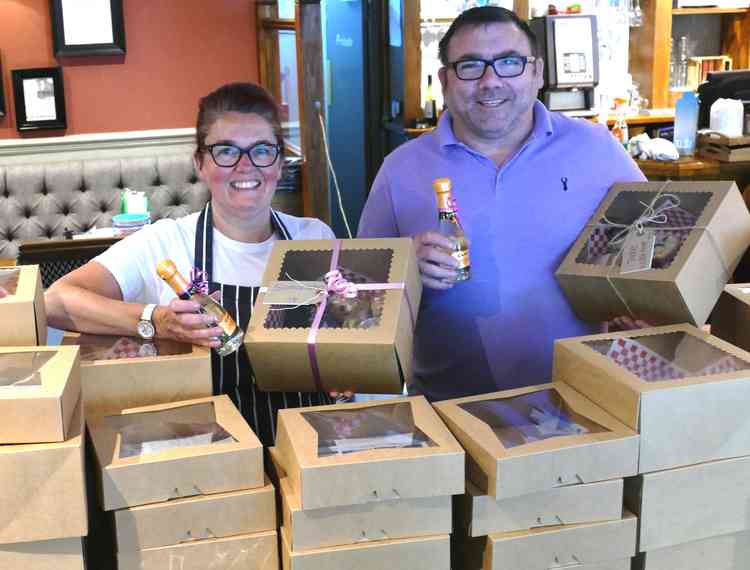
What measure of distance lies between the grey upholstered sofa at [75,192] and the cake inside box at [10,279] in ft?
11.1

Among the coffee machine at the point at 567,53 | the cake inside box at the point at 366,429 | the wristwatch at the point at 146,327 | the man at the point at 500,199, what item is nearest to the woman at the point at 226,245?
the wristwatch at the point at 146,327

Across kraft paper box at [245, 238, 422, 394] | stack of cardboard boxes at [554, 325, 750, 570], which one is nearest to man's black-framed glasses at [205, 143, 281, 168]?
kraft paper box at [245, 238, 422, 394]

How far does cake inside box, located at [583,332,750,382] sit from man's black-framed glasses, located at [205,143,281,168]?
81 cm

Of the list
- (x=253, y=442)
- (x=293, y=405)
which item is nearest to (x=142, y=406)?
(x=253, y=442)

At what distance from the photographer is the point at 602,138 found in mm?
2199

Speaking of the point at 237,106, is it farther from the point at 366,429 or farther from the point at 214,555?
the point at 214,555

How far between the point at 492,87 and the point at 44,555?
1399mm

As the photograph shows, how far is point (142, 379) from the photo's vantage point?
1498 millimetres

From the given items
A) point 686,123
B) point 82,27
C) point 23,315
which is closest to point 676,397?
point 23,315

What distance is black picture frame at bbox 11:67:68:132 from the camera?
484 cm

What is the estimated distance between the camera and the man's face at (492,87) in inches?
81.5

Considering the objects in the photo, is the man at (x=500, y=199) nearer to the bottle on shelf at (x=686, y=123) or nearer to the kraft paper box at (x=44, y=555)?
the kraft paper box at (x=44, y=555)

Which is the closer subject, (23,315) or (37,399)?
(37,399)

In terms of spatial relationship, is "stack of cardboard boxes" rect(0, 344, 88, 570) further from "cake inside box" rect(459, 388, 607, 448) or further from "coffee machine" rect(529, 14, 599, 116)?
"coffee machine" rect(529, 14, 599, 116)
